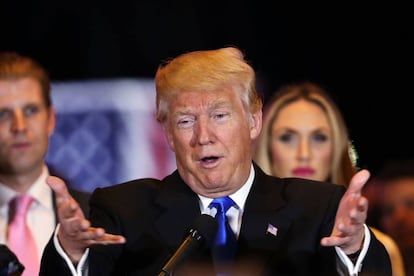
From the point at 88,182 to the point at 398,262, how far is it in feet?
5.02

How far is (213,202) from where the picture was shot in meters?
2.76

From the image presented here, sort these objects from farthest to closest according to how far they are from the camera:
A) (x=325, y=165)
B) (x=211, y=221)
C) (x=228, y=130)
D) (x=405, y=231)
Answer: (x=405, y=231) < (x=325, y=165) < (x=228, y=130) < (x=211, y=221)

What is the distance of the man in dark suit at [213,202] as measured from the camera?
104 inches

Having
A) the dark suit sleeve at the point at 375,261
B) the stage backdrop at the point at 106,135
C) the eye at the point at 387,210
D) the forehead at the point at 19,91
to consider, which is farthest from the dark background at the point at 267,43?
the dark suit sleeve at the point at 375,261

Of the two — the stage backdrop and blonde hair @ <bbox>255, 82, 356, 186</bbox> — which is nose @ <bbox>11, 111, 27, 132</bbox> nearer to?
blonde hair @ <bbox>255, 82, 356, 186</bbox>

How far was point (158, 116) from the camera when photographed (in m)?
2.85

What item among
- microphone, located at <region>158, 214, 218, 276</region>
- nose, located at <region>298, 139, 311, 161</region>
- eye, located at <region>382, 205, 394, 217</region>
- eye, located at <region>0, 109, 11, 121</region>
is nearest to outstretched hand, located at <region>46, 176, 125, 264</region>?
microphone, located at <region>158, 214, 218, 276</region>

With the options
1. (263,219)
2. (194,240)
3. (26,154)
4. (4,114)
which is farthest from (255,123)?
(4,114)

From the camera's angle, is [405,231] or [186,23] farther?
[186,23]

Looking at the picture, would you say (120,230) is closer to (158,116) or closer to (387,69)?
(158,116)

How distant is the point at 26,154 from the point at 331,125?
42.5 inches

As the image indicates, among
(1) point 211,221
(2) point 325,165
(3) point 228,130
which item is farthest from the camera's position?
(2) point 325,165

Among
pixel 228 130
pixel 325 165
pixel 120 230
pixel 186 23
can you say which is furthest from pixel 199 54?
pixel 186 23

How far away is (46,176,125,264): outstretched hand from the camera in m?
2.44
